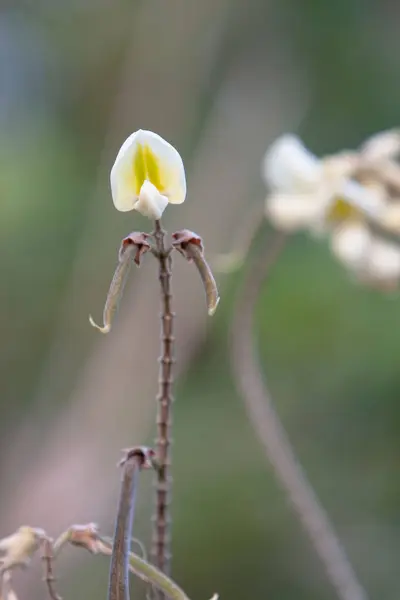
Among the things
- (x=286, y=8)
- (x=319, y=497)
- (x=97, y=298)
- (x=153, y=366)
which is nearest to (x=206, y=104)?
(x=286, y=8)

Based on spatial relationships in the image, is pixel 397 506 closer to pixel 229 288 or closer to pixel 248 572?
pixel 248 572

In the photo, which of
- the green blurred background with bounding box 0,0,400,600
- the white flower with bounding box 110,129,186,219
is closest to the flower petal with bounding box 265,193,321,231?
the white flower with bounding box 110,129,186,219

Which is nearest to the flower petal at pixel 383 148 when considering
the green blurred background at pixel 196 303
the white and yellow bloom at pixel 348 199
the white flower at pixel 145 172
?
the white and yellow bloom at pixel 348 199

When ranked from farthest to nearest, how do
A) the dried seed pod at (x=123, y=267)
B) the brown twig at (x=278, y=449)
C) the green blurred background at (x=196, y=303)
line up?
the green blurred background at (x=196, y=303)
the brown twig at (x=278, y=449)
the dried seed pod at (x=123, y=267)

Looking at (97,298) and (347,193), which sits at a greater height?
(97,298)

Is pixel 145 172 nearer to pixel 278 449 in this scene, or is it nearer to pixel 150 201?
pixel 150 201

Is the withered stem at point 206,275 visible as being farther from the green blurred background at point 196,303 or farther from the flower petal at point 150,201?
the green blurred background at point 196,303
